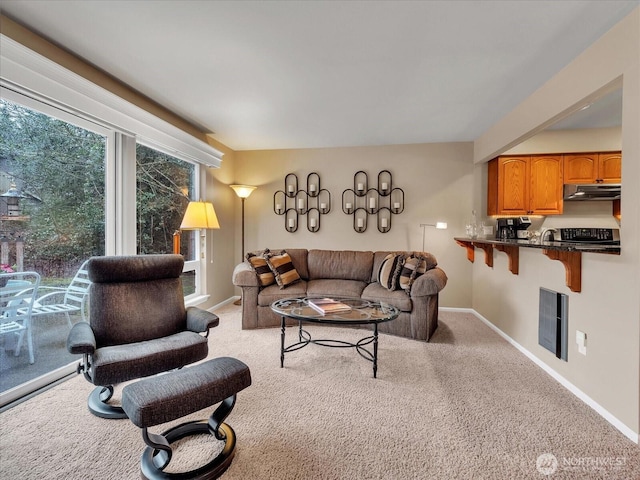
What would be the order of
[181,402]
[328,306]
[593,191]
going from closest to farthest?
[181,402]
[328,306]
[593,191]

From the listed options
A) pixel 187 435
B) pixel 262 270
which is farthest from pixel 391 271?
pixel 187 435

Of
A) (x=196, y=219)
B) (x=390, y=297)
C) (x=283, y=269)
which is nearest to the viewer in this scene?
(x=390, y=297)

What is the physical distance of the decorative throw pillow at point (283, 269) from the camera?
12.5 ft

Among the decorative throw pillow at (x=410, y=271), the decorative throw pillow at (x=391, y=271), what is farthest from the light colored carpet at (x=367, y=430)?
the decorative throw pillow at (x=391, y=271)

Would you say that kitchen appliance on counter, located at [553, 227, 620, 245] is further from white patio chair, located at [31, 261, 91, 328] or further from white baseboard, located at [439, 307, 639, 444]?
white patio chair, located at [31, 261, 91, 328]

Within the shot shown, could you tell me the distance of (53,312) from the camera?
2.43 m

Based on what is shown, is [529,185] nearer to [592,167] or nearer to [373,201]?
[592,167]

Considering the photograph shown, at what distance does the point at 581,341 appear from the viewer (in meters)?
2.21

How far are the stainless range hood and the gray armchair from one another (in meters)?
4.32

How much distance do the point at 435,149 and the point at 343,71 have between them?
249 centimetres

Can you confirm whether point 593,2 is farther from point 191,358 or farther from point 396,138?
point 191,358

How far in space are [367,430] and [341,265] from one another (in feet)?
8.26

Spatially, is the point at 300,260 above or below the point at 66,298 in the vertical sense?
above

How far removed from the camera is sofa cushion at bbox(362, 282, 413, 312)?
10.9 feet
